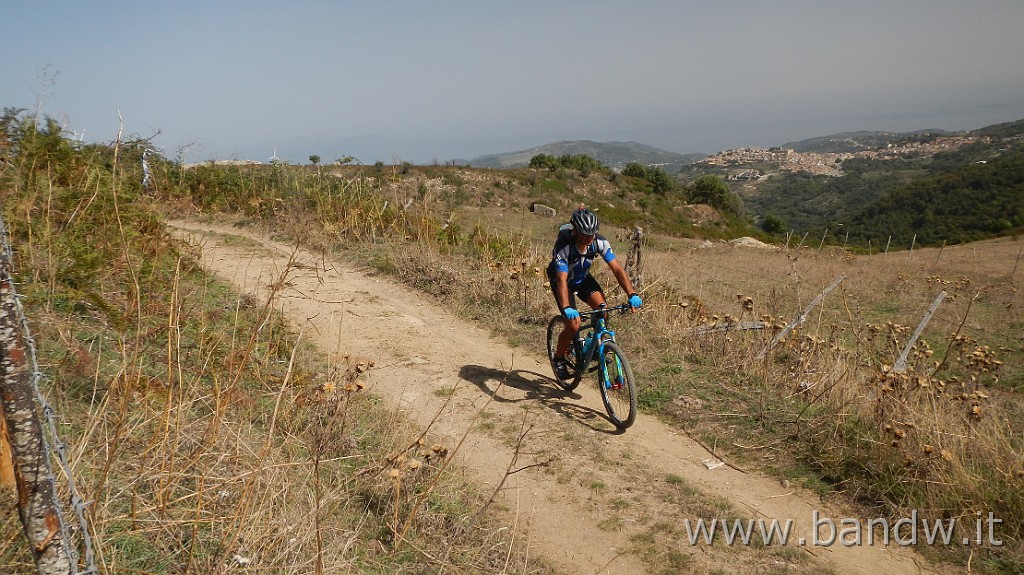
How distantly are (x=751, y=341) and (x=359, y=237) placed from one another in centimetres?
831

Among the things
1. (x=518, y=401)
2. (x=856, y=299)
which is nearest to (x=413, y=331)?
(x=518, y=401)

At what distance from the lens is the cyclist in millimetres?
5242

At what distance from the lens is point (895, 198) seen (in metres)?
A: 71.8

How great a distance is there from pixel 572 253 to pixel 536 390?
1773mm

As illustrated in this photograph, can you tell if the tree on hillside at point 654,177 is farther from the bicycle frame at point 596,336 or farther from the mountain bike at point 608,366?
the bicycle frame at point 596,336

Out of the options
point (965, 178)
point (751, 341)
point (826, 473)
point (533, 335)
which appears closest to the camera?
point (826, 473)

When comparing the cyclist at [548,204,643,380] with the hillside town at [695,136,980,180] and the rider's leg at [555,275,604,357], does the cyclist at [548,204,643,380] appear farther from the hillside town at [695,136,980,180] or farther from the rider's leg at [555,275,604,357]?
the hillside town at [695,136,980,180]

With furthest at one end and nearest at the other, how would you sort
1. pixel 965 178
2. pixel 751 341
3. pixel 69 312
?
pixel 965 178 < pixel 751 341 < pixel 69 312

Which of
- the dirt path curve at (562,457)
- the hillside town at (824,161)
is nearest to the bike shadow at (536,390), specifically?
the dirt path curve at (562,457)

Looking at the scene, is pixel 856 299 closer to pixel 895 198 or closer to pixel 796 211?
pixel 895 198

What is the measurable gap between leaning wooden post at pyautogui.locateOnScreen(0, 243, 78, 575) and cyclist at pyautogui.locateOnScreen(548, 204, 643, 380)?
4042 millimetres

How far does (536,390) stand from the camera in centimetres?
631

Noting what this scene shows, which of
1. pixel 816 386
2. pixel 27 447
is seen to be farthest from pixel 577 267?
pixel 27 447

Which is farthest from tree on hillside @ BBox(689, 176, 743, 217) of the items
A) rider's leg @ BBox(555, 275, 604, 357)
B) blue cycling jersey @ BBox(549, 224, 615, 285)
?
blue cycling jersey @ BBox(549, 224, 615, 285)
